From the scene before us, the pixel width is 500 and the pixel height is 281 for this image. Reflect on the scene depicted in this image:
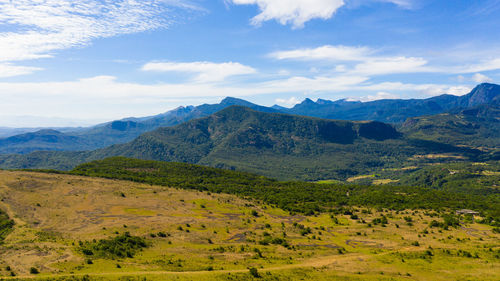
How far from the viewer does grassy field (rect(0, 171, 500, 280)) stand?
6156 cm

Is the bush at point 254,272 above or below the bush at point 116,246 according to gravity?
below

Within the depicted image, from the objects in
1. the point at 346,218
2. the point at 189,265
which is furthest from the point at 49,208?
the point at 346,218

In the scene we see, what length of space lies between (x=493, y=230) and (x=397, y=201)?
174 ft

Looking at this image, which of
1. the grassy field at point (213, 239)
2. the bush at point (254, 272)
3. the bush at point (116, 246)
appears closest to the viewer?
the bush at point (254, 272)

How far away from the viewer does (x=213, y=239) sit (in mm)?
87125

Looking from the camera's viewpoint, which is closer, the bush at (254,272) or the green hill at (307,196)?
the bush at (254,272)

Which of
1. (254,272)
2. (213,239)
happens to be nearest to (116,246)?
(213,239)

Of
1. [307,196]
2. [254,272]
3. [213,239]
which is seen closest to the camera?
[254,272]

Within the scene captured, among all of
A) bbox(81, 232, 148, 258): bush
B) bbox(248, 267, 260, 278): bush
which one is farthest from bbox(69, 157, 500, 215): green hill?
bbox(81, 232, 148, 258): bush

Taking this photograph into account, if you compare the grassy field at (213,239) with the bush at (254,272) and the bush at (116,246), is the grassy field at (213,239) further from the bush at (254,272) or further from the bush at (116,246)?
the bush at (116,246)

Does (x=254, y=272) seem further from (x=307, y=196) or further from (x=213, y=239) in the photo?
(x=307, y=196)

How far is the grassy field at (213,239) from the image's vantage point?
61562 millimetres

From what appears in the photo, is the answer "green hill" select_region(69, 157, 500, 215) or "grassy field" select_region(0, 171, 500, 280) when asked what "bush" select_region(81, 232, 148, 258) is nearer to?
"grassy field" select_region(0, 171, 500, 280)

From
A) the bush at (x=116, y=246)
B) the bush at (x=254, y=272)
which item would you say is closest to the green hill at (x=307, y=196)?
the bush at (x=254, y=272)
